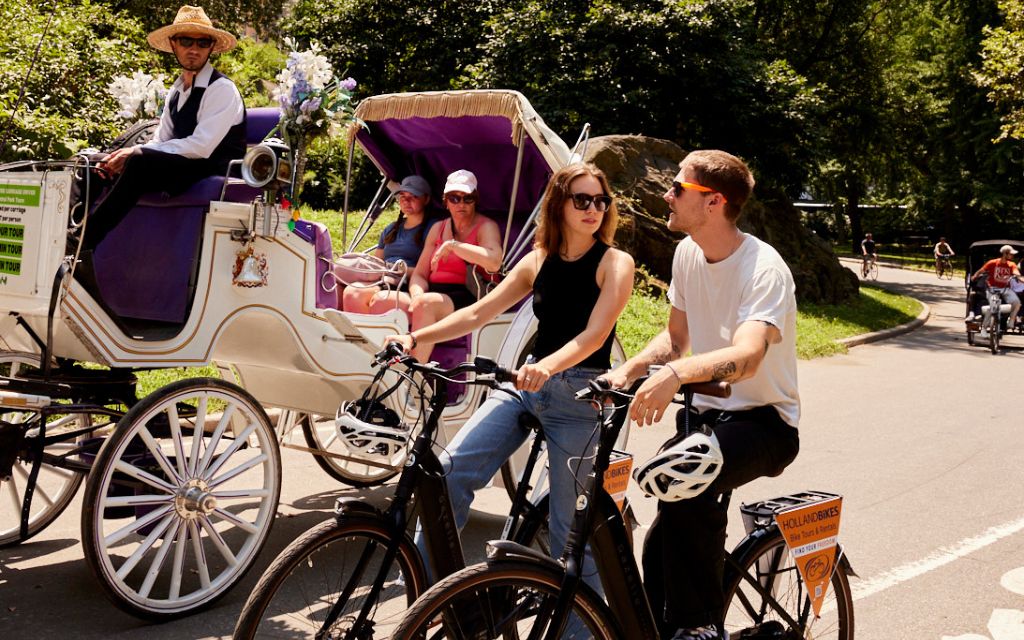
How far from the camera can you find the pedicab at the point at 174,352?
4578mm

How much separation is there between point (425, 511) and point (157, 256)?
7.60 ft

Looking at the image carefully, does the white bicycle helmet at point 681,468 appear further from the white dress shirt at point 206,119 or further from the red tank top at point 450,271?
the red tank top at point 450,271

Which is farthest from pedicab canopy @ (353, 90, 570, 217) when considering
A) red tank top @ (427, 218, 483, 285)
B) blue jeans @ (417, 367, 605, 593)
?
blue jeans @ (417, 367, 605, 593)

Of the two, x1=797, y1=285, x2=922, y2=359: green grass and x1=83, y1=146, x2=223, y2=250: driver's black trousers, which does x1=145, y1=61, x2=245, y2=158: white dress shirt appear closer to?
x1=83, y1=146, x2=223, y2=250: driver's black trousers

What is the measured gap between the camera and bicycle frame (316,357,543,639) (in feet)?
10.6

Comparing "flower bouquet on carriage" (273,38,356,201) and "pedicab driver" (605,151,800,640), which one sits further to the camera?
"flower bouquet on carriage" (273,38,356,201)

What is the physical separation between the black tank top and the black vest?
6.93 ft

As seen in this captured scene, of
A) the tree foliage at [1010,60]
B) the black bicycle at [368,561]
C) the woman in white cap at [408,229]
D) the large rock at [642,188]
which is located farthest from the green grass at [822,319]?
the black bicycle at [368,561]

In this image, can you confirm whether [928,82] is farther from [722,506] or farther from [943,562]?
[722,506]

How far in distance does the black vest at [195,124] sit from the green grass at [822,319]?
8377 millimetres

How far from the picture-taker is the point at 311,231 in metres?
5.45

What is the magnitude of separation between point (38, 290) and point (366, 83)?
2138 cm

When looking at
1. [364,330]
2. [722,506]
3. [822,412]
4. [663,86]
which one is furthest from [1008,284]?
[722,506]

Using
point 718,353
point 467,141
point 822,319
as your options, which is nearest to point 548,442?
point 718,353
